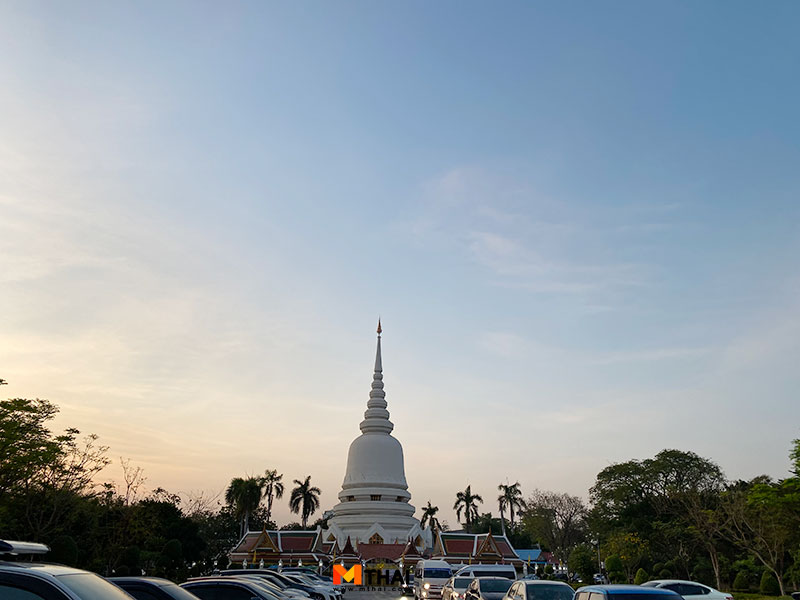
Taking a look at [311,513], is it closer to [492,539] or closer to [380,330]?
[380,330]

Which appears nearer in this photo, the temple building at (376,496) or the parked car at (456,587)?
the parked car at (456,587)

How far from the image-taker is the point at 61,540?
33969 millimetres

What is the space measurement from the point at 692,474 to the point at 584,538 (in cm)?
2126

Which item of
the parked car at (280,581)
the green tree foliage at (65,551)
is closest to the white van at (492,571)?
the parked car at (280,581)

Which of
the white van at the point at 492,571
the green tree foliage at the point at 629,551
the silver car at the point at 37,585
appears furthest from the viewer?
the green tree foliage at the point at 629,551

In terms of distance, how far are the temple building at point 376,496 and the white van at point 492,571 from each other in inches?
1507

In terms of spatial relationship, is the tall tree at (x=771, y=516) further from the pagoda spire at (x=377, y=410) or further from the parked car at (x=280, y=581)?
the pagoda spire at (x=377, y=410)

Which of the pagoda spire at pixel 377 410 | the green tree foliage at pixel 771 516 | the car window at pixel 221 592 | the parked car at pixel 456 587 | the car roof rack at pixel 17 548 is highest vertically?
the pagoda spire at pixel 377 410

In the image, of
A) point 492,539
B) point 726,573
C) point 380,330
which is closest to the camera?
point 726,573

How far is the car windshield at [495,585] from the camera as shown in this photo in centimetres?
1906

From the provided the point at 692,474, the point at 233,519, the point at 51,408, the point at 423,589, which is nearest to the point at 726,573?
the point at 692,474

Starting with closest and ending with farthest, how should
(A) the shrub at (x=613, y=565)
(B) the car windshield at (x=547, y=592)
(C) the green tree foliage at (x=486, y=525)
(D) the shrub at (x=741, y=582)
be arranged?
(B) the car windshield at (x=547, y=592) < (D) the shrub at (x=741, y=582) < (A) the shrub at (x=613, y=565) < (C) the green tree foliage at (x=486, y=525)

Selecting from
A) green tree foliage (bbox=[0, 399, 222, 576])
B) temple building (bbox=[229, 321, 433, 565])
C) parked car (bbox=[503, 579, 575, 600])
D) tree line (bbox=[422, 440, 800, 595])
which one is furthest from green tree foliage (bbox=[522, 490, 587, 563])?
parked car (bbox=[503, 579, 575, 600])

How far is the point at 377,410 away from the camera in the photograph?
77.1 metres
